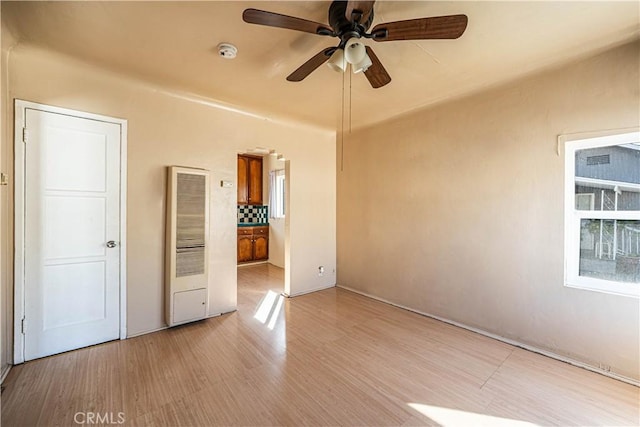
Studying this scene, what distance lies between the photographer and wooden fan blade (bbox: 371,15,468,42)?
1530 mm

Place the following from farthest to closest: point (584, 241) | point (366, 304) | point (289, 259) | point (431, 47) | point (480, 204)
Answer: point (289, 259), point (366, 304), point (480, 204), point (584, 241), point (431, 47)

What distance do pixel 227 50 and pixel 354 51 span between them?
3.62 ft

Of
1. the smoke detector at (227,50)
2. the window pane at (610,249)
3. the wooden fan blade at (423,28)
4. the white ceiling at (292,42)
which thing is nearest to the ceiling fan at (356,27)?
the wooden fan blade at (423,28)

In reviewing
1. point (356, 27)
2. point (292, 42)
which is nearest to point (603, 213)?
point (356, 27)

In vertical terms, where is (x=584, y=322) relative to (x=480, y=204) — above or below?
below

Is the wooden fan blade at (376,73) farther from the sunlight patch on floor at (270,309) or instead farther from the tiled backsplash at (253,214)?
the tiled backsplash at (253,214)

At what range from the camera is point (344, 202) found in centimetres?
455

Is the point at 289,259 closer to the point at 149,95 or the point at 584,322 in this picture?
the point at 149,95

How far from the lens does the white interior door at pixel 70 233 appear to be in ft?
7.56

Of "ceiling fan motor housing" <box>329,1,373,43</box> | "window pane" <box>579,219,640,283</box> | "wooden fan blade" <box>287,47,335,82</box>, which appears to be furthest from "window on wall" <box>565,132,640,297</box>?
"wooden fan blade" <box>287,47,335,82</box>

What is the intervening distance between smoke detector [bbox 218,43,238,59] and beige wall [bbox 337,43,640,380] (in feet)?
7.54

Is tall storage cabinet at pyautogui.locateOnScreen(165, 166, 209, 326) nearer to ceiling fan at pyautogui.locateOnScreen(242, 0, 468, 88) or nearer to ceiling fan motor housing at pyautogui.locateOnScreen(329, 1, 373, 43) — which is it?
ceiling fan at pyautogui.locateOnScreen(242, 0, 468, 88)

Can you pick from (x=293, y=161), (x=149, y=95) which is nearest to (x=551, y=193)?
(x=293, y=161)

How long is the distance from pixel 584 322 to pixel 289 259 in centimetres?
324
